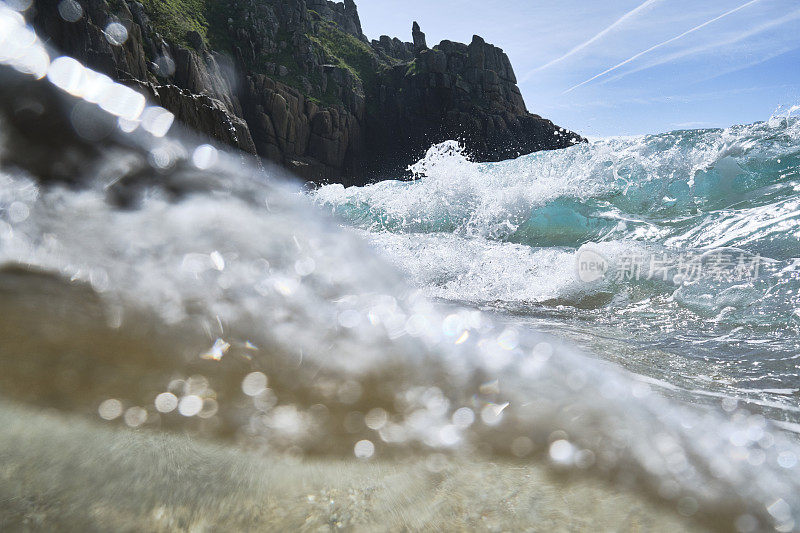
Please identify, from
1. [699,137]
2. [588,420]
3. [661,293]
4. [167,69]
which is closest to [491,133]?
[167,69]

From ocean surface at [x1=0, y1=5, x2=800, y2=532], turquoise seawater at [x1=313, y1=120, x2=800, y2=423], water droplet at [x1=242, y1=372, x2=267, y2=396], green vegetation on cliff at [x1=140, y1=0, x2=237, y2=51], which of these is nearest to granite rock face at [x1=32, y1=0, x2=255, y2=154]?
green vegetation on cliff at [x1=140, y1=0, x2=237, y2=51]

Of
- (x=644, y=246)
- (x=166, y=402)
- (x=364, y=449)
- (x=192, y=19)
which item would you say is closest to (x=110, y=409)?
(x=166, y=402)

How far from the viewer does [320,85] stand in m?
32.9

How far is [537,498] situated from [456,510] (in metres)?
0.12

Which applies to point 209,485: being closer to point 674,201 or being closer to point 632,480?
point 632,480

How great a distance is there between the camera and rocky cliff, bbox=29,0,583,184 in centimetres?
2225

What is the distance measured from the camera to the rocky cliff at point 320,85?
876 inches

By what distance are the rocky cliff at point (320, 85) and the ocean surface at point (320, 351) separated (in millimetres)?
20129

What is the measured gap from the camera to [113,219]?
4.64 feet

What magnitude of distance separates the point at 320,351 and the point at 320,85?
35166 mm

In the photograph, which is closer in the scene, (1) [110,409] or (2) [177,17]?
(1) [110,409]

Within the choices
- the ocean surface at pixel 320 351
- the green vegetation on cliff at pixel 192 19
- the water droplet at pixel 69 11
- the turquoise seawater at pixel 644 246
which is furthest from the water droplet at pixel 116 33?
the ocean surface at pixel 320 351

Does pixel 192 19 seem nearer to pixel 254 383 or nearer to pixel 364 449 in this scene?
pixel 254 383

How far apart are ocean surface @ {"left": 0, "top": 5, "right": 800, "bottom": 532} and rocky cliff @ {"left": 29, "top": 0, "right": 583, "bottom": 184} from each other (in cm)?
2013
